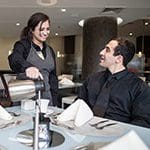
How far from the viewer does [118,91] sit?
5.46 ft

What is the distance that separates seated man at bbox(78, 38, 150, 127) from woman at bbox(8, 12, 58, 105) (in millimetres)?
275

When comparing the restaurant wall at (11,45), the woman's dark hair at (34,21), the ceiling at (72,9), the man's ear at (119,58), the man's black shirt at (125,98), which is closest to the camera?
the man's black shirt at (125,98)

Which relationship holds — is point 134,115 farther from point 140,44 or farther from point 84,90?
point 140,44

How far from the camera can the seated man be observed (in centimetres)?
155

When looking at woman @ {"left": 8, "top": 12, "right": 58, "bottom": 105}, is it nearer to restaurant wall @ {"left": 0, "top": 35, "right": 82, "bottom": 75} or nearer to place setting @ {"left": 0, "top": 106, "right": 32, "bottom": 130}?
place setting @ {"left": 0, "top": 106, "right": 32, "bottom": 130}

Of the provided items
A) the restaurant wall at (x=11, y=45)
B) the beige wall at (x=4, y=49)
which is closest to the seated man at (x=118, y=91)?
the restaurant wall at (x=11, y=45)

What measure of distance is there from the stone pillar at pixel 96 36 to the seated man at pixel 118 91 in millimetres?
5311

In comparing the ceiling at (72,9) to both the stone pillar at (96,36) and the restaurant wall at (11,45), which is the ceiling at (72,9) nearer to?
the stone pillar at (96,36)

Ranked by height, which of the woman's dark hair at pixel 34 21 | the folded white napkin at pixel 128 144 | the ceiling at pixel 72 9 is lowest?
the folded white napkin at pixel 128 144

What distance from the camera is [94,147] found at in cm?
96

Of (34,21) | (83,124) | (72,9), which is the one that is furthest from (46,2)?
(83,124)

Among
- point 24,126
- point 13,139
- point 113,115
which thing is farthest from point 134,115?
point 13,139

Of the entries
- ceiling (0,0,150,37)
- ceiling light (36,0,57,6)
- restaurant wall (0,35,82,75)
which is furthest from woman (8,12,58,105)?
restaurant wall (0,35,82,75)

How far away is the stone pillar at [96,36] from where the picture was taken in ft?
23.6
